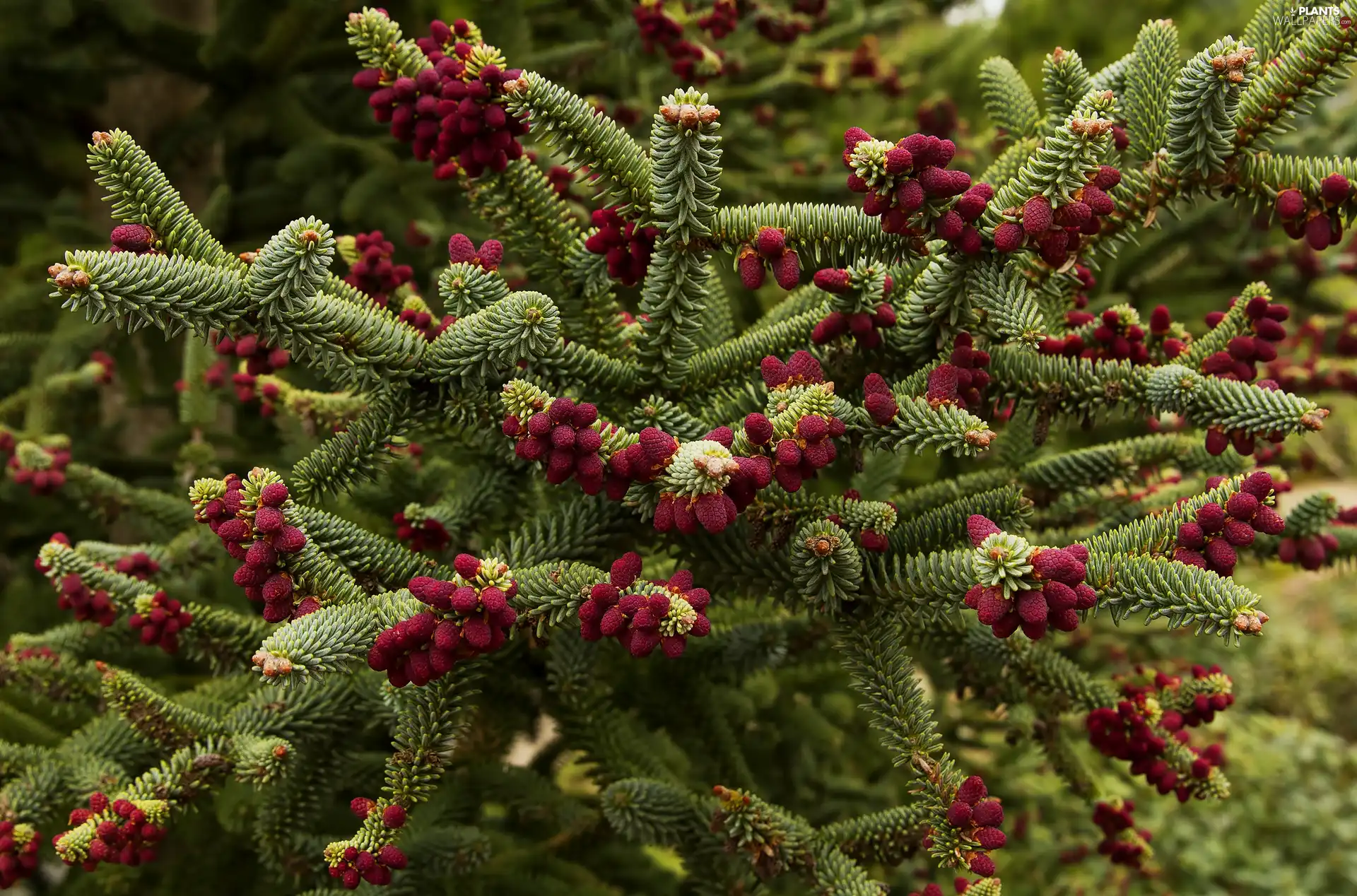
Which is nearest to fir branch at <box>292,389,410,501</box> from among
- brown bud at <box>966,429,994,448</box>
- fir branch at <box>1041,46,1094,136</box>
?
brown bud at <box>966,429,994,448</box>

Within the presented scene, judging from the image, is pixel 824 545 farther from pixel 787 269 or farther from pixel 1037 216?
pixel 1037 216

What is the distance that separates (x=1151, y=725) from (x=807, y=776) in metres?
1.35

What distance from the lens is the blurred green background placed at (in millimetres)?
2990

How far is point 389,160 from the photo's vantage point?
3.06m

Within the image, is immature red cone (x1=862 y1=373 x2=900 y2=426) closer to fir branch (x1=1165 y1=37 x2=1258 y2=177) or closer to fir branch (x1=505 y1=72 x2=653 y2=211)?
fir branch (x1=505 y1=72 x2=653 y2=211)

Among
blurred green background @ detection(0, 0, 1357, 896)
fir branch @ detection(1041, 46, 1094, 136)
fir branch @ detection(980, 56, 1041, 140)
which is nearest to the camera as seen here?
fir branch @ detection(1041, 46, 1094, 136)

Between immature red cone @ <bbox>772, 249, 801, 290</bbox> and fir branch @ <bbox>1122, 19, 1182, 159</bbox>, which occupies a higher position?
fir branch @ <bbox>1122, 19, 1182, 159</bbox>

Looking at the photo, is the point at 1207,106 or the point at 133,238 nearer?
the point at 133,238

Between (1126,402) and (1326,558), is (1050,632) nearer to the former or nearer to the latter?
(1326,558)

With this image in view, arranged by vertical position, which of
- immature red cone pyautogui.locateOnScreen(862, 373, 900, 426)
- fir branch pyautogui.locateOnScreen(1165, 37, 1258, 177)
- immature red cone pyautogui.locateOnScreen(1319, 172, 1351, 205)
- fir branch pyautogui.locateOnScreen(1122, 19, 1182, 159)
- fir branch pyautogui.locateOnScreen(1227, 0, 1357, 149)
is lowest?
immature red cone pyautogui.locateOnScreen(862, 373, 900, 426)

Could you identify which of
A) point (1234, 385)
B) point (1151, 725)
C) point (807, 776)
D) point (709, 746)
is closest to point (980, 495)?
point (1234, 385)

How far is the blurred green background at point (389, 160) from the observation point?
2990 millimetres

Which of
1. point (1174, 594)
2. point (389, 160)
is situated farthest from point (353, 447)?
point (389, 160)

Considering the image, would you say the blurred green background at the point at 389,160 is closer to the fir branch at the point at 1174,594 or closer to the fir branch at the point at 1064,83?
the fir branch at the point at 1064,83
